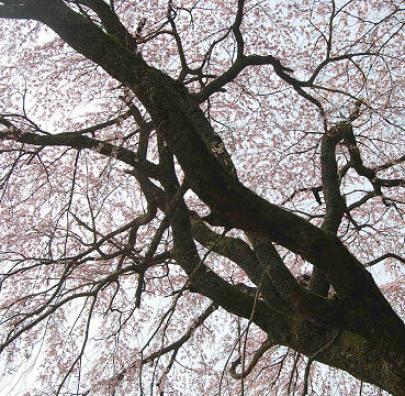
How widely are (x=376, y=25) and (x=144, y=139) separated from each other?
104 inches

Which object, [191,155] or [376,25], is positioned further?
[376,25]

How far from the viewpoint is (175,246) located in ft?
13.4

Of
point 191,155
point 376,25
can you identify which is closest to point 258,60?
point 376,25

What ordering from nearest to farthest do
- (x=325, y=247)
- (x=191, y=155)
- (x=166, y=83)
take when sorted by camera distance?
(x=191, y=155) → (x=166, y=83) → (x=325, y=247)

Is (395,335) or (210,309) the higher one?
(210,309)

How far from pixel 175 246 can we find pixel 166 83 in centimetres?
149

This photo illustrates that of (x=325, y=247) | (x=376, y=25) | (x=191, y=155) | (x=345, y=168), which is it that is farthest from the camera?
(x=345, y=168)

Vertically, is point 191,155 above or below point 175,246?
below

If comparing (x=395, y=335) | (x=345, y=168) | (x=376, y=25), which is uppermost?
(x=376, y=25)

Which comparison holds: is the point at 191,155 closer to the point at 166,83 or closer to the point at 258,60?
the point at 166,83

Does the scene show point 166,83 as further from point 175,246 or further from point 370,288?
point 370,288

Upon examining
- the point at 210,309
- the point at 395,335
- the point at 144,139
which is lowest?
the point at 395,335

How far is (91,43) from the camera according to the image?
2990mm

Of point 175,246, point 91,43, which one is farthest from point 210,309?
point 91,43
